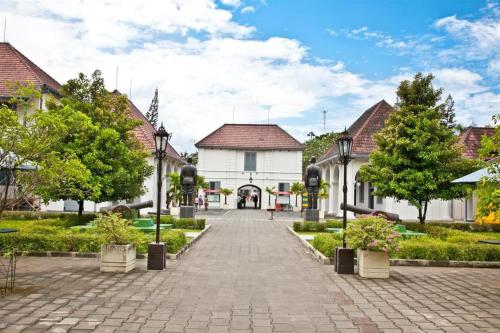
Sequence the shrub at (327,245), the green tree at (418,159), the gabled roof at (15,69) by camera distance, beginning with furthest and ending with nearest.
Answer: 1. the gabled roof at (15,69)
2. the green tree at (418,159)
3. the shrub at (327,245)

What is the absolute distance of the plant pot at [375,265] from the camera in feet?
Result: 33.5

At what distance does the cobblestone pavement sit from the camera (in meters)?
6.39

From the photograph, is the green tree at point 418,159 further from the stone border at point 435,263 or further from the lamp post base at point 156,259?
the lamp post base at point 156,259

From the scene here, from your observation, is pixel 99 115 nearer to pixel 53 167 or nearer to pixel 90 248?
pixel 90 248

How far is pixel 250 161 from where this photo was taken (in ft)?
162

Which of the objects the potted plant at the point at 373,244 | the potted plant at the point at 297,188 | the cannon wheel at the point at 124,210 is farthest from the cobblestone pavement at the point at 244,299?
the potted plant at the point at 297,188

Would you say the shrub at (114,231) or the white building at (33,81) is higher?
the white building at (33,81)

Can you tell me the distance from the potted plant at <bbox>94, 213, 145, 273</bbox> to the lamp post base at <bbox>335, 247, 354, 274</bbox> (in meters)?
4.71

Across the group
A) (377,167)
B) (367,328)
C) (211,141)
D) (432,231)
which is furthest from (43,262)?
(211,141)

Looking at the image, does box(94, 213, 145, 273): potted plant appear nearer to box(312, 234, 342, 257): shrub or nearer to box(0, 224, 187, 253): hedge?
box(0, 224, 187, 253): hedge

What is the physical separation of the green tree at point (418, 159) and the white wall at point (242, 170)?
24601mm

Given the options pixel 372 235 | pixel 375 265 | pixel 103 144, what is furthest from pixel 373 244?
pixel 103 144

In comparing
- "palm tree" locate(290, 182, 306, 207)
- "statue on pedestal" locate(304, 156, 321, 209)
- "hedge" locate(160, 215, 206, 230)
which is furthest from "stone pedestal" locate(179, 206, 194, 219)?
"palm tree" locate(290, 182, 306, 207)

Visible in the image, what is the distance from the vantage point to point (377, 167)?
78.3ft
